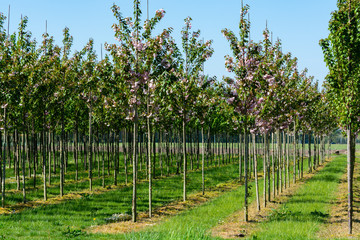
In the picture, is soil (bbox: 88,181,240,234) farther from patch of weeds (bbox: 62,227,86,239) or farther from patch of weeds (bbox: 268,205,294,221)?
patch of weeds (bbox: 268,205,294,221)

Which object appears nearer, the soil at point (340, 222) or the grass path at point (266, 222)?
the grass path at point (266, 222)

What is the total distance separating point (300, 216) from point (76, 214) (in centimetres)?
989

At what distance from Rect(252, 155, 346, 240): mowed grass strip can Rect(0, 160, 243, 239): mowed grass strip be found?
5603 mm

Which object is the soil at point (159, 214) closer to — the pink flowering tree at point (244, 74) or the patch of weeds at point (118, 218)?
the patch of weeds at point (118, 218)

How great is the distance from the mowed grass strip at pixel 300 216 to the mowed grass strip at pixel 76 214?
5.60 m

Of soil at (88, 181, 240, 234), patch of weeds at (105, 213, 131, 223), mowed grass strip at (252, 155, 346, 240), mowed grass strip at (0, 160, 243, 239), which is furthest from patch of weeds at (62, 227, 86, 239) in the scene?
mowed grass strip at (252, 155, 346, 240)

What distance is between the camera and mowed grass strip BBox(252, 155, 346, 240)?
449 inches

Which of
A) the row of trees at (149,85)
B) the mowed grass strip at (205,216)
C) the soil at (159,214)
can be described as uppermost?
the row of trees at (149,85)

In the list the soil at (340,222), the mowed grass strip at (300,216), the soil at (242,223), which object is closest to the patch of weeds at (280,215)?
the mowed grass strip at (300,216)

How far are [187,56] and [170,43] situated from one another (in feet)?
7.21

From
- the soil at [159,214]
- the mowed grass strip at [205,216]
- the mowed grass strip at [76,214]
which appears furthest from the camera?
the soil at [159,214]

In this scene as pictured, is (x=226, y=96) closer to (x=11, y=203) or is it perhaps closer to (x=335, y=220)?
(x=335, y=220)

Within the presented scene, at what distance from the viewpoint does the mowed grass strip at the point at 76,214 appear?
1170 cm

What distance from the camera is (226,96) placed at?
46.8 ft
